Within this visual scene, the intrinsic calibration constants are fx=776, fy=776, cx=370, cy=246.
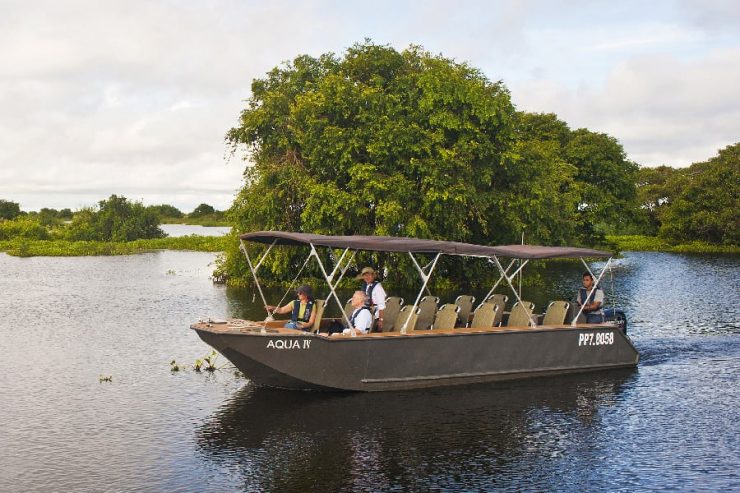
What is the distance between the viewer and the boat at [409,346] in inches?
693

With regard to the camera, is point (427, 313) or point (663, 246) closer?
point (427, 313)

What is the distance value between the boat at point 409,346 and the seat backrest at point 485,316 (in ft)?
0.13

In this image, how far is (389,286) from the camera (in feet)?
141

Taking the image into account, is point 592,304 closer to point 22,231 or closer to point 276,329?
point 276,329

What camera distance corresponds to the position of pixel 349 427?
15.9 m

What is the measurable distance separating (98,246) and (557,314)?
71358 mm

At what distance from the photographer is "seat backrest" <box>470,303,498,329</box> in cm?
2069

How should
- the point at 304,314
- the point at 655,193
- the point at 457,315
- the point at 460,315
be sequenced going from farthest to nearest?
the point at 655,193 → the point at 460,315 → the point at 457,315 → the point at 304,314

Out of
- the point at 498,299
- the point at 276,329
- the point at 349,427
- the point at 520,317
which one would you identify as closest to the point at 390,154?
the point at 498,299

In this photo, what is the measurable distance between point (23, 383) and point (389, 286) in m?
24.9

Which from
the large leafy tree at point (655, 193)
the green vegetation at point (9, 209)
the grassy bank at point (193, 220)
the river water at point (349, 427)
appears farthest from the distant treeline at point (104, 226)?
the river water at point (349, 427)

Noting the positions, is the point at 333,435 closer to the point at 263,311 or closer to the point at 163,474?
the point at 163,474

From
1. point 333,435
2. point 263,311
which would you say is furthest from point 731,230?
point 333,435

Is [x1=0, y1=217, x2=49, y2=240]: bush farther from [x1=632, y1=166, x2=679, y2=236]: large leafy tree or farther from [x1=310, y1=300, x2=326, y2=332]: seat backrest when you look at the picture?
[x1=310, y1=300, x2=326, y2=332]: seat backrest
